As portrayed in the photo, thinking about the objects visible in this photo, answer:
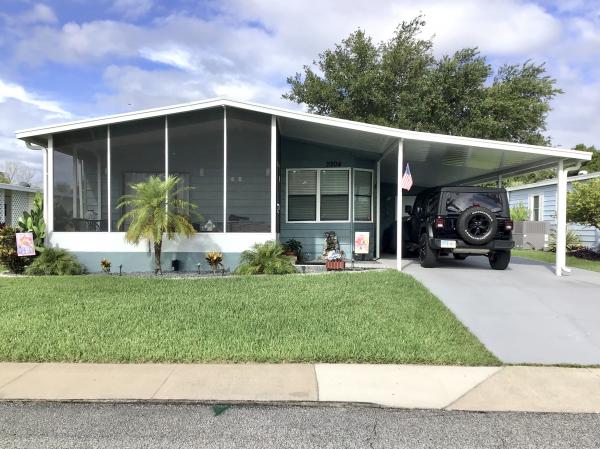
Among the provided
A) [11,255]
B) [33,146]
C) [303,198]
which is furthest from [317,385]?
[33,146]

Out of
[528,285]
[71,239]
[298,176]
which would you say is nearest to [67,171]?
[71,239]

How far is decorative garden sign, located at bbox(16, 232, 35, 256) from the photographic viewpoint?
10.3 metres

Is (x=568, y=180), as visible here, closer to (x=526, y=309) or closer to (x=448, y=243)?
(x=448, y=243)

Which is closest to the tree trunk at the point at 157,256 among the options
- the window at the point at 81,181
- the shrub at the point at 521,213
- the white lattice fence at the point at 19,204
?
the window at the point at 81,181

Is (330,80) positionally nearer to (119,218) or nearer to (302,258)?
(302,258)

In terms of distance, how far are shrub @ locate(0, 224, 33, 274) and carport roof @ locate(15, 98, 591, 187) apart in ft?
7.14

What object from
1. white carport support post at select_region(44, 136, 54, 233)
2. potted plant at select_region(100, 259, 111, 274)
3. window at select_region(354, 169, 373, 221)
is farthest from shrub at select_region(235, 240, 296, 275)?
white carport support post at select_region(44, 136, 54, 233)

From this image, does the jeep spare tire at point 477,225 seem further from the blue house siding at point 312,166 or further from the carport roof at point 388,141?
the blue house siding at point 312,166

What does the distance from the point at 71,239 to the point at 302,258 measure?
5511 mm

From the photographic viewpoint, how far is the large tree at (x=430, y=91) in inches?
917

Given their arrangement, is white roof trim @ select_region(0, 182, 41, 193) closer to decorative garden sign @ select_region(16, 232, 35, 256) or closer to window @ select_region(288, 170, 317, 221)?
decorative garden sign @ select_region(16, 232, 35, 256)

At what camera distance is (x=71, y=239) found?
10.9 meters

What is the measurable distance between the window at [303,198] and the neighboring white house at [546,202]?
1095 cm

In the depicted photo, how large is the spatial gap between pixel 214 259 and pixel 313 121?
11.9 ft
